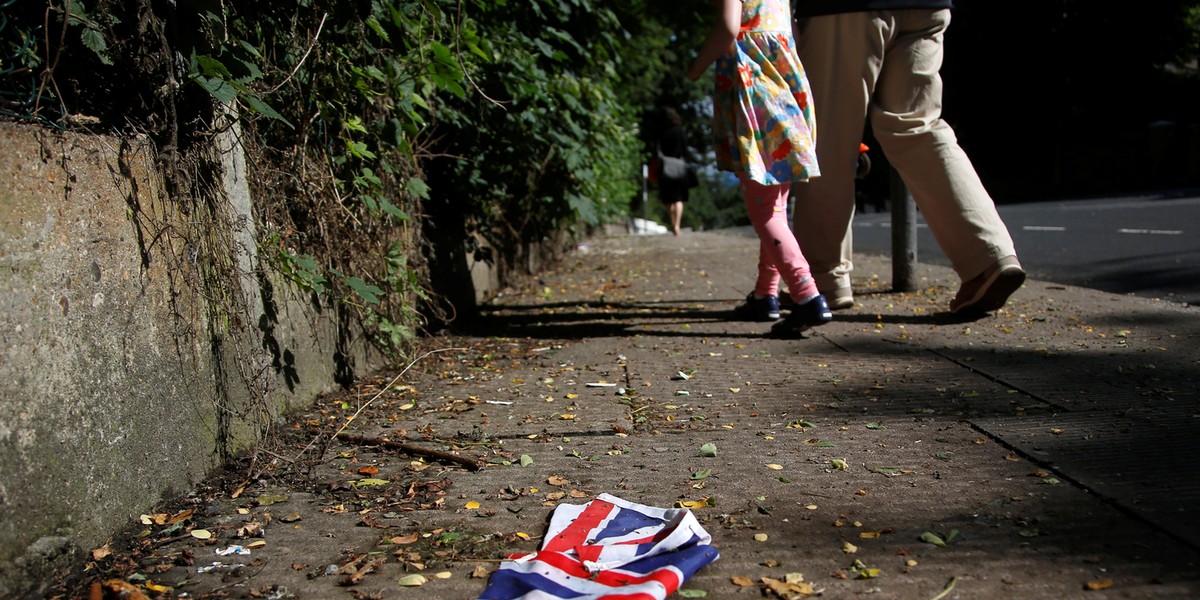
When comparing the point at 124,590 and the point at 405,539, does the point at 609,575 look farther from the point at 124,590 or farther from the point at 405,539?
the point at 124,590

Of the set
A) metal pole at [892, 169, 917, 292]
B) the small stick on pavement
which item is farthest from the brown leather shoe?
the small stick on pavement

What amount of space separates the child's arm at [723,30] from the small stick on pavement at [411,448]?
221 centimetres

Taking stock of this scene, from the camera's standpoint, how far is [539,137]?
5.60 m

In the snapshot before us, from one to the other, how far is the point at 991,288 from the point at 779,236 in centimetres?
93

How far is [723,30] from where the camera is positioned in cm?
442

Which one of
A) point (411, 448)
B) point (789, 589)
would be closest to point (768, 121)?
point (411, 448)

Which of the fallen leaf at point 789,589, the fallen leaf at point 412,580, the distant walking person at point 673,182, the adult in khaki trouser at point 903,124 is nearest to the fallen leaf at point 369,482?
the fallen leaf at point 412,580

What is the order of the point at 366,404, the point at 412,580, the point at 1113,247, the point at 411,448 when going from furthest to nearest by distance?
the point at 1113,247, the point at 366,404, the point at 411,448, the point at 412,580

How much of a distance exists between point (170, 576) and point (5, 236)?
0.75m

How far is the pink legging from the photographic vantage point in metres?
4.44

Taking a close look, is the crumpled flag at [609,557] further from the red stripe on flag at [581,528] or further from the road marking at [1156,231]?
the road marking at [1156,231]

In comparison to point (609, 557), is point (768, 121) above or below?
above

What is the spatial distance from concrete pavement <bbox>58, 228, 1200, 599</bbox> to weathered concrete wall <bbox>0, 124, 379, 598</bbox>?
13 cm

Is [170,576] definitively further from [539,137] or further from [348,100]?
[539,137]
